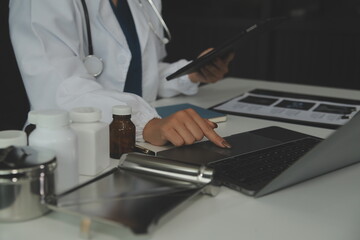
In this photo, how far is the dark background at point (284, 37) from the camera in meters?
3.43

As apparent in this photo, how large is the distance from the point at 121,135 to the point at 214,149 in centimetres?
20

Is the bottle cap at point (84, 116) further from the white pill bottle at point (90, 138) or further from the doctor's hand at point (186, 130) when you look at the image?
the doctor's hand at point (186, 130)

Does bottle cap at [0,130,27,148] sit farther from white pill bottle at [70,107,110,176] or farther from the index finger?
the index finger

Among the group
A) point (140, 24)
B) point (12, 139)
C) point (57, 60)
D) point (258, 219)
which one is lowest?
point (258, 219)

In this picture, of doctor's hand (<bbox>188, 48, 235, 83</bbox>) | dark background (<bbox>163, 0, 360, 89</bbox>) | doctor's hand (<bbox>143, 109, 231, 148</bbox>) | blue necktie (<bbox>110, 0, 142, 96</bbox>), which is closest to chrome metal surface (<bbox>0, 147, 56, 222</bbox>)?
doctor's hand (<bbox>143, 109, 231, 148</bbox>)

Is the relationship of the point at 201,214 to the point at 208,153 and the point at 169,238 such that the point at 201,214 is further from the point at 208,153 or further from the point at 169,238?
the point at 208,153

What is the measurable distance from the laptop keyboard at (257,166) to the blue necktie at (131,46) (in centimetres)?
57

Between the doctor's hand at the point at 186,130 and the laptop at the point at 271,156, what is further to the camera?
the doctor's hand at the point at 186,130

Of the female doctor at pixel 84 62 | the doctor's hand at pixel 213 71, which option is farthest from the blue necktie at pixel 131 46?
the doctor's hand at pixel 213 71

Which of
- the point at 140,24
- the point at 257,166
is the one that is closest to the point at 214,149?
the point at 257,166

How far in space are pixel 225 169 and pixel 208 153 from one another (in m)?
0.10

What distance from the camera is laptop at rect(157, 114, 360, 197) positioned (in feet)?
2.59

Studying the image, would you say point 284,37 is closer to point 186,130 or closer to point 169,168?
point 186,130

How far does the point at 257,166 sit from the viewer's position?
3.06 feet
